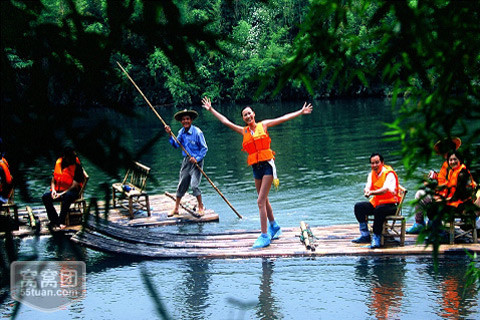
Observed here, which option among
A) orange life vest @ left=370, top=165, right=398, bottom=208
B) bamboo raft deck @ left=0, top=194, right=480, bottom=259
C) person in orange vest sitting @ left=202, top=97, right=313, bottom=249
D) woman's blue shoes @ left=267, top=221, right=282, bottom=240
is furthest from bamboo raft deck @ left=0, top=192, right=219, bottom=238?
orange life vest @ left=370, top=165, right=398, bottom=208

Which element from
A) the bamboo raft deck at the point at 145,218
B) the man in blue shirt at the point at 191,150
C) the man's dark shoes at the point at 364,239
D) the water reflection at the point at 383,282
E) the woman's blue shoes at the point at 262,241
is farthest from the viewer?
the man in blue shirt at the point at 191,150

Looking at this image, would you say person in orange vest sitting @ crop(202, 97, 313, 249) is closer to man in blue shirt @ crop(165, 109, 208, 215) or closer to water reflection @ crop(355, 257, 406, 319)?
water reflection @ crop(355, 257, 406, 319)

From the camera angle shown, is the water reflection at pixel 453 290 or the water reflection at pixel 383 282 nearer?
the water reflection at pixel 453 290

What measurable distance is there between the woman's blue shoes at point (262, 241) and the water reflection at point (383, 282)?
4.70 feet

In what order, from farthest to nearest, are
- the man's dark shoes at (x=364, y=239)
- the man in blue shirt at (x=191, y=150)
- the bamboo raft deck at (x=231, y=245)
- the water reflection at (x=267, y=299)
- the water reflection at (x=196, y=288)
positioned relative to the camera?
the man in blue shirt at (x=191, y=150)
the man's dark shoes at (x=364, y=239)
the bamboo raft deck at (x=231, y=245)
the water reflection at (x=196, y=288)
the water reflection at (x=267, y=299)

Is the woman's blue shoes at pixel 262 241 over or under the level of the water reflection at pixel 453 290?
over

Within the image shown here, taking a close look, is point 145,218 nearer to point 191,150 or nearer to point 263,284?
point 191,150

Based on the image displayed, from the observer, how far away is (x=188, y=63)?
3482 mm

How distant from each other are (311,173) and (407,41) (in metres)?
15.8

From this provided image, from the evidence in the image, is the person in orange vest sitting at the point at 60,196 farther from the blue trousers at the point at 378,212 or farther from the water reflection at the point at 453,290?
the water reflection at the point at 453,290

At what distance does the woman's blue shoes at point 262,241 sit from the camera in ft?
32.0

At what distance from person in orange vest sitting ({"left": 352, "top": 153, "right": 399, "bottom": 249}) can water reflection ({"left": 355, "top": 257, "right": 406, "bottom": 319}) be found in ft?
1.28

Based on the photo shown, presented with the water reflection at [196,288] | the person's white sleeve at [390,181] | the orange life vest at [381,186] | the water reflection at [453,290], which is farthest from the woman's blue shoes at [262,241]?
the water reflection at [453,290]

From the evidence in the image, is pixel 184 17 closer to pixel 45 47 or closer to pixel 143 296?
pixel 45 47
